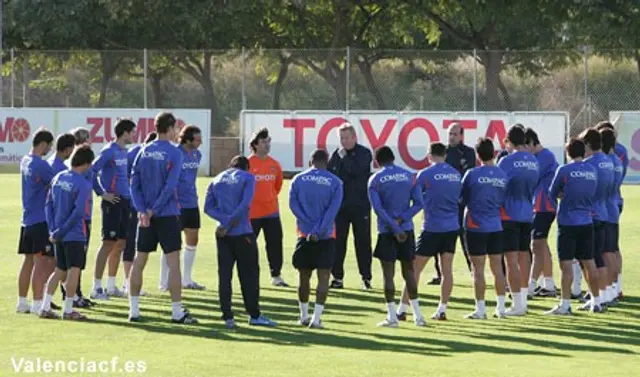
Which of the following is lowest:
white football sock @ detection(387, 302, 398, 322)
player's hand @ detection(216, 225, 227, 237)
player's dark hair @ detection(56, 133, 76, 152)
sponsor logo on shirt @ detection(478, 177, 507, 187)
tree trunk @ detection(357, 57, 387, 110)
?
white football sock @ detection(387, 302, 398, 322)

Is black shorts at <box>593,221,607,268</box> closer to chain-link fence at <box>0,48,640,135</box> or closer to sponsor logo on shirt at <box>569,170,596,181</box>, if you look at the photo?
sponsor logo on shirt at <box>569,170,596,181</box>

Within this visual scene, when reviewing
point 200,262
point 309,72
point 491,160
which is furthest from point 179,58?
point 491,160

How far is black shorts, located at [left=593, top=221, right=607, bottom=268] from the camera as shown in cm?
1695

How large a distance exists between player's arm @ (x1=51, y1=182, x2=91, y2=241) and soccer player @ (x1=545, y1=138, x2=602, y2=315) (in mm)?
5078

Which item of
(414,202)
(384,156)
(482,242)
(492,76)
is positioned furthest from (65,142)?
(492,76)

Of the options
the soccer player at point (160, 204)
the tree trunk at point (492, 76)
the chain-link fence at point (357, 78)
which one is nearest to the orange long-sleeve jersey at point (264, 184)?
the soccer player at point (160, 204)

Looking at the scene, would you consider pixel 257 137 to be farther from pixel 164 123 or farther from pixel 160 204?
pixel 160 204

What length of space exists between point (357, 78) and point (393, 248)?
98.2ft

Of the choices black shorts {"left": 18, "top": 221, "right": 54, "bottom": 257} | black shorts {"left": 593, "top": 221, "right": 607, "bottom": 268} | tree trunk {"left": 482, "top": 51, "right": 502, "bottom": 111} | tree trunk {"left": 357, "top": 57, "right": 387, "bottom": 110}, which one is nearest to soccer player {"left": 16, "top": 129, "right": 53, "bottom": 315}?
black shorts {"left": 18, "top": 221, "right": 54, "bottom": 257}

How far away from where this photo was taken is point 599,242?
17062mm

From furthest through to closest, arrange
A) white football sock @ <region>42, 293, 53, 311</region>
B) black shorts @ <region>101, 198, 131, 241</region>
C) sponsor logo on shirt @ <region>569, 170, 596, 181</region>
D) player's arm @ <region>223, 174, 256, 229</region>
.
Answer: black shorts @ <region>101, 198, 131, 241</region> < sponsor logo on shirt @ <region>569, 170, 596, 181</region> < white football sock @ <region>42, 293, 53, 311</region> < player's arm @ <region>223, 174, 256, 229</region>

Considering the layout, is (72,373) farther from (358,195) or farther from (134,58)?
(134,58)

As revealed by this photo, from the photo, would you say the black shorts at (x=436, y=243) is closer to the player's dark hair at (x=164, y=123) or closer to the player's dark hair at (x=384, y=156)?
the player's dark hair at (x=384, y=156)

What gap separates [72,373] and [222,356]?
4.94ft
